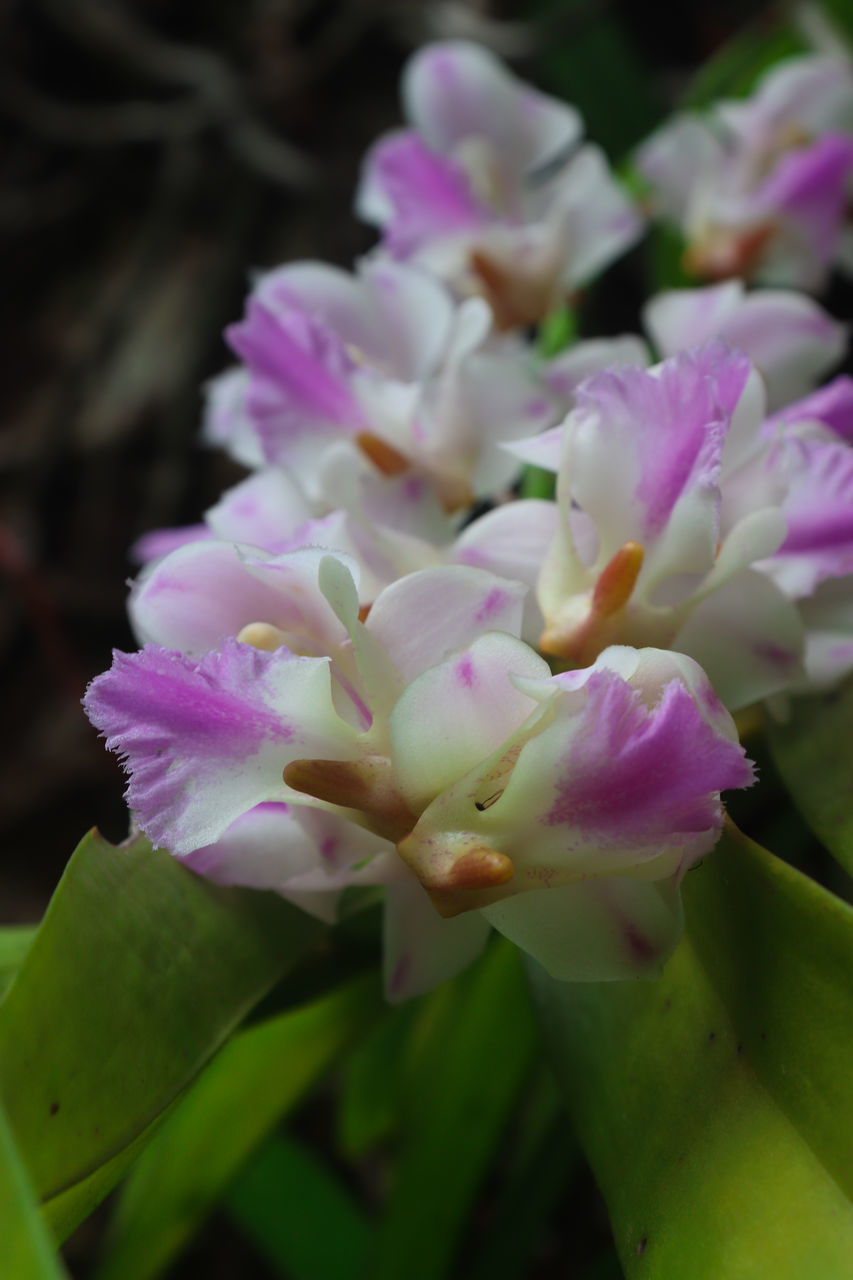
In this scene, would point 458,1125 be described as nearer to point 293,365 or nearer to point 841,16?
point 293,365

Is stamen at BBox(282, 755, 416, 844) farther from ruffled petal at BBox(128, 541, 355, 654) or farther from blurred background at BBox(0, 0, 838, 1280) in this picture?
blurred background at BBox(0, 0, 838, 1280)

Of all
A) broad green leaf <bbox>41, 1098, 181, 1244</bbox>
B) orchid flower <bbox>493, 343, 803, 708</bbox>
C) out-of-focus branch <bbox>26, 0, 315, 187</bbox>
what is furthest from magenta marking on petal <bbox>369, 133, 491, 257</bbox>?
out-of-focus branch <bbox>26, 0, 315, 187</bbox>

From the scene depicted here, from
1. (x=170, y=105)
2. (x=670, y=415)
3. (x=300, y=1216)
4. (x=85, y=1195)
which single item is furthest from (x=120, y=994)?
(x=170, y=105)

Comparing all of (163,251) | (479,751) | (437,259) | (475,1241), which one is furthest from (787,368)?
(163,251)

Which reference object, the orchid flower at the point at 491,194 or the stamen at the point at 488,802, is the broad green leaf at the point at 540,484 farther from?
the stamen at the point at 488,802

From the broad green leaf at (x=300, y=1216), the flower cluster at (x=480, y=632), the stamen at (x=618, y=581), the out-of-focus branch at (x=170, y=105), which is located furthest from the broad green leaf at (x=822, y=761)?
the out-of-focus branch at (x=170, y=105)

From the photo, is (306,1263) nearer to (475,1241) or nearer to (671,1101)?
(475,1241)
